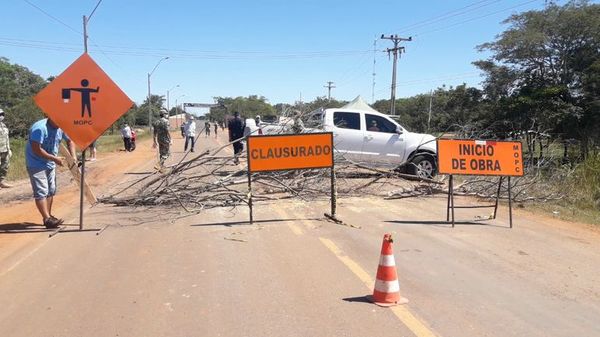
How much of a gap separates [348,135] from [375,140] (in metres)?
0.78

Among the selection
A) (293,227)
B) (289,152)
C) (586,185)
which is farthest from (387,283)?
(586,185)

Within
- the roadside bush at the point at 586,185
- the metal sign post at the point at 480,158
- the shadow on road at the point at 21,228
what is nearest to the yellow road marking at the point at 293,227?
the metal sign post at the point at 480,158

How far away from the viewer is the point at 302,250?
6.83 metres

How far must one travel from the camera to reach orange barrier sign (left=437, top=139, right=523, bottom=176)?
8.77 meters

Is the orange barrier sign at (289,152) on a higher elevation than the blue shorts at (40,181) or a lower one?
higher

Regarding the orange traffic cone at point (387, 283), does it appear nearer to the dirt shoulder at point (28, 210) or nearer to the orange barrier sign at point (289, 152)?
the orange barrier sign at point (289, 152)

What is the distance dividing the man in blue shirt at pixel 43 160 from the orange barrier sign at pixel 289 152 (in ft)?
9.48

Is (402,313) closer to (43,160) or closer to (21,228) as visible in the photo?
(43,160)

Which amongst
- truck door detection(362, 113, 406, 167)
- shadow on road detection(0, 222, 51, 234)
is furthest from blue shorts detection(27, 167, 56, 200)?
truck door detection(362, 113, 406, 167)

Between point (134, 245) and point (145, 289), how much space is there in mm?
1964

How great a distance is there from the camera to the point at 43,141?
759 centimetres

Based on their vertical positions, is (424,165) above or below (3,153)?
below

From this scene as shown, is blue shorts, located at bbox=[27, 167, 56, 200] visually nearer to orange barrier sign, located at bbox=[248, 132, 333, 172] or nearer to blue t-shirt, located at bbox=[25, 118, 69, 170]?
blue t-shirt, located at bbox=[25, 118, 69, 170]

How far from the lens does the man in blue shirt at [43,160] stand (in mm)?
7508
